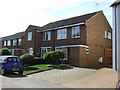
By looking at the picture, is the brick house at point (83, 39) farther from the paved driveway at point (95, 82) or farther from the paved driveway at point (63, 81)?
the paved driveway at point (95, 82)

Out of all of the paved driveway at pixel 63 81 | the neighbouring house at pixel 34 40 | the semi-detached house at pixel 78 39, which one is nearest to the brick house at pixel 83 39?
the semi-detached house at pixel 78 39

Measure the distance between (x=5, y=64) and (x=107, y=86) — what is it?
881 centimetres

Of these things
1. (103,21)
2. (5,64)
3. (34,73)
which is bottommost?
(34,73)

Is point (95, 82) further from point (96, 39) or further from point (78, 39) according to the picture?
point (96, 39)

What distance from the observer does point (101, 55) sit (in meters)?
22.4

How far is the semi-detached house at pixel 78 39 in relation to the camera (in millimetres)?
19672

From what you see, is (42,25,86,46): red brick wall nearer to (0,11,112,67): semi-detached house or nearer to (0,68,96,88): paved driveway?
Answer: (0,11,112,67): semi-detached house

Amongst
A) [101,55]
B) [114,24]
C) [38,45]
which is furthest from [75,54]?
[38,45]

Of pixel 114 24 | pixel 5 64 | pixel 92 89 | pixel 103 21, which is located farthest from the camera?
pixel 103 21

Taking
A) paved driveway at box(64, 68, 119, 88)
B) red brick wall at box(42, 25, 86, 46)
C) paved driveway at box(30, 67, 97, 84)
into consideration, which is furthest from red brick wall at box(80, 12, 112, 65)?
paved driveway at box(64, 68, 119, 88)

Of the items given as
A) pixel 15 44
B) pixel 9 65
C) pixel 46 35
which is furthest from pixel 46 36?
pixel 9 65

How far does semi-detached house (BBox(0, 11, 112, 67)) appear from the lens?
1967 centimetres

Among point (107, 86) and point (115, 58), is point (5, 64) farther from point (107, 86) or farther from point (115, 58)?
point (115, 58)

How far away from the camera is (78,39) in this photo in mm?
20484
